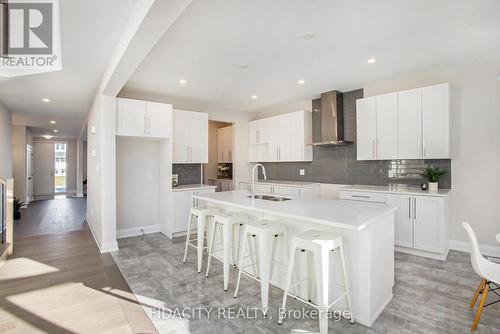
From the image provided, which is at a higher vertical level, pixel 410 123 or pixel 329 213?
pixel 410 123

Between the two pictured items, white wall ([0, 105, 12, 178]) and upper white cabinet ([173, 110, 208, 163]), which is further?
white wall ([0, 105, 12, 178])

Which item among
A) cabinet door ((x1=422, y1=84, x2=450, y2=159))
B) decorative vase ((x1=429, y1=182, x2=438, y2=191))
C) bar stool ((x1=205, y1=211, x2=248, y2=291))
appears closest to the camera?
bar stool ((x1=205, y1=211, x2=248, y2=291))

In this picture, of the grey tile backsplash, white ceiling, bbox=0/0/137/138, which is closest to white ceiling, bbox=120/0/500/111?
white ceiling, bbox=0/0/137/138

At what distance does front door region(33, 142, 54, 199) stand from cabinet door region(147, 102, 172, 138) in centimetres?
900

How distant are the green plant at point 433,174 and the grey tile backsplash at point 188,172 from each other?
4.26m

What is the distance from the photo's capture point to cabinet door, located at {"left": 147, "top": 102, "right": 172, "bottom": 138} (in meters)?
4.40

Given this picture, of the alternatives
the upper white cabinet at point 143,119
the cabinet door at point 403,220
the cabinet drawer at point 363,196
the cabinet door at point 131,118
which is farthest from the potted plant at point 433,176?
the cabinet door at point 131,118

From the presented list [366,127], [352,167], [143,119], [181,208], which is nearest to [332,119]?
[366,127]

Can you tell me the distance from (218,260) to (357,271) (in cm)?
198

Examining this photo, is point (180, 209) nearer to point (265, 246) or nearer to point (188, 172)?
point (188, 172)

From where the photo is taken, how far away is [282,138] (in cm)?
574

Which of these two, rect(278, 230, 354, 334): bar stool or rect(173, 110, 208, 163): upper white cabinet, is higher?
rect(173, 110, 208, 163): upper white cabinet

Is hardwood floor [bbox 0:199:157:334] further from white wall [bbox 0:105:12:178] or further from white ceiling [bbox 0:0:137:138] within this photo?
white ceiling [bbox 0:0:137:138]

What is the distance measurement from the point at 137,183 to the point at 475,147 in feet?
18.2
